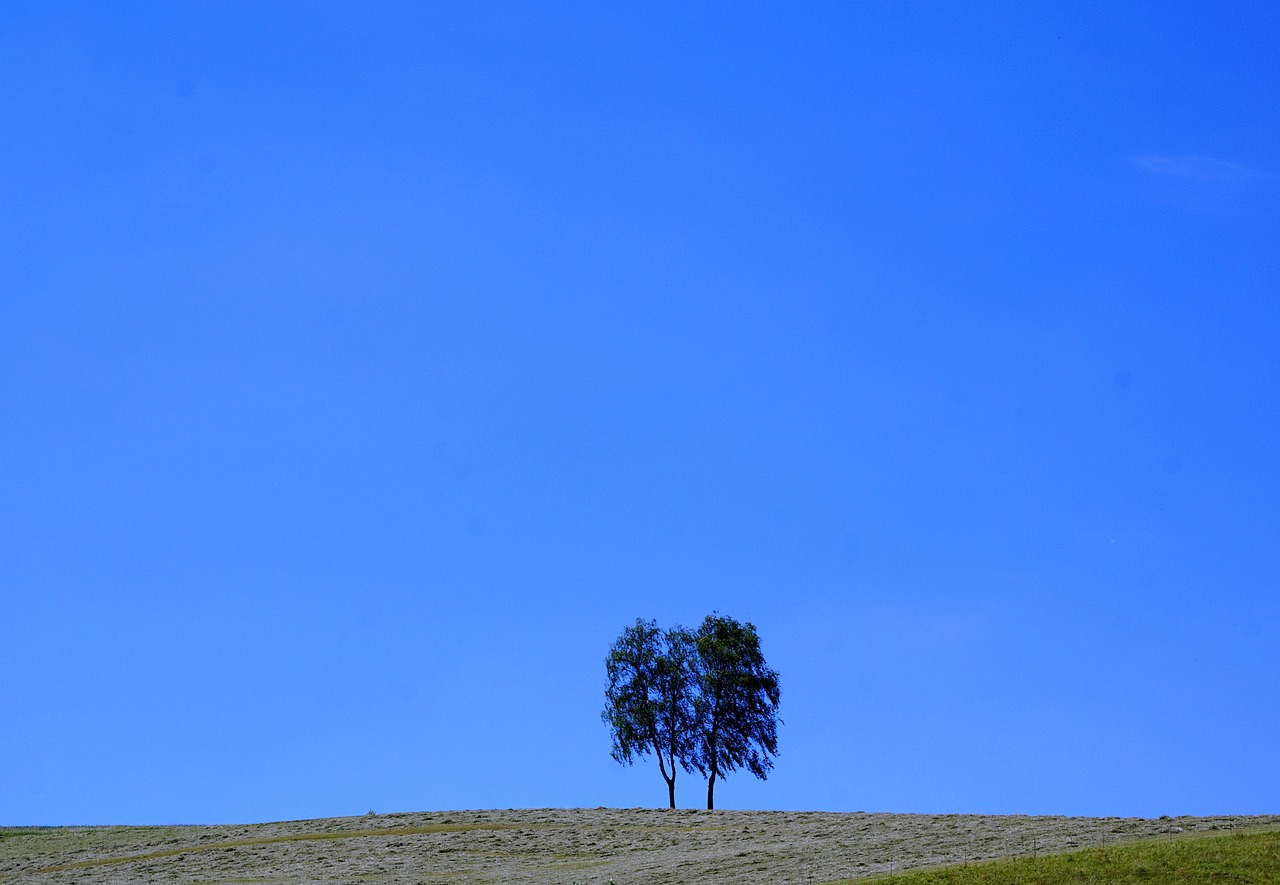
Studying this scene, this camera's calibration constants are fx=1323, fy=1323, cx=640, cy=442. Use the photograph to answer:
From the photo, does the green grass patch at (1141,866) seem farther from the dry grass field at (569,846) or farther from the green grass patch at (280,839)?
the green grass patch at (280,839)

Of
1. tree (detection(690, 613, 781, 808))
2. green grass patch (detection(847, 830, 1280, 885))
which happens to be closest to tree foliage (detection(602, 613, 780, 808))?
tree (detection(690, 613, 781, 808))

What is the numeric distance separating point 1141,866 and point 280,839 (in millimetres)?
39224

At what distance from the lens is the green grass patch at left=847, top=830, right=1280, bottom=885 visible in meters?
37.6

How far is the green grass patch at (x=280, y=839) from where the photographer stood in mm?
58875

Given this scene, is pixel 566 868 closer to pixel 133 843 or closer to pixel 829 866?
pixel 829 866

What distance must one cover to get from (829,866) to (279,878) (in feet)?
70.5

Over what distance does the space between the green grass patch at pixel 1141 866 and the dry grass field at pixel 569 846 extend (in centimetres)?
226

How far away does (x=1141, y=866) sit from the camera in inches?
1522

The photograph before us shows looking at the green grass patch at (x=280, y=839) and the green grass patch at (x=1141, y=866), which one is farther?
the green grass patch at (x=280, y=839)

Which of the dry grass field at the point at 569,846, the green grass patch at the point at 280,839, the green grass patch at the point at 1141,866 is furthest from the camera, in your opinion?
the green grass patch at the point at 280,839

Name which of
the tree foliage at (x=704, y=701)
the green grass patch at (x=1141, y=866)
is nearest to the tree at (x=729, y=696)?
the tree foliage at (x=704, y=701)

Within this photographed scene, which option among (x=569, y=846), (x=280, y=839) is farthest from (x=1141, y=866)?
(x=280, y=839)

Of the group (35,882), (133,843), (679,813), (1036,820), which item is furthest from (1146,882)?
(133,843)

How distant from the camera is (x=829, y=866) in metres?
45.5
